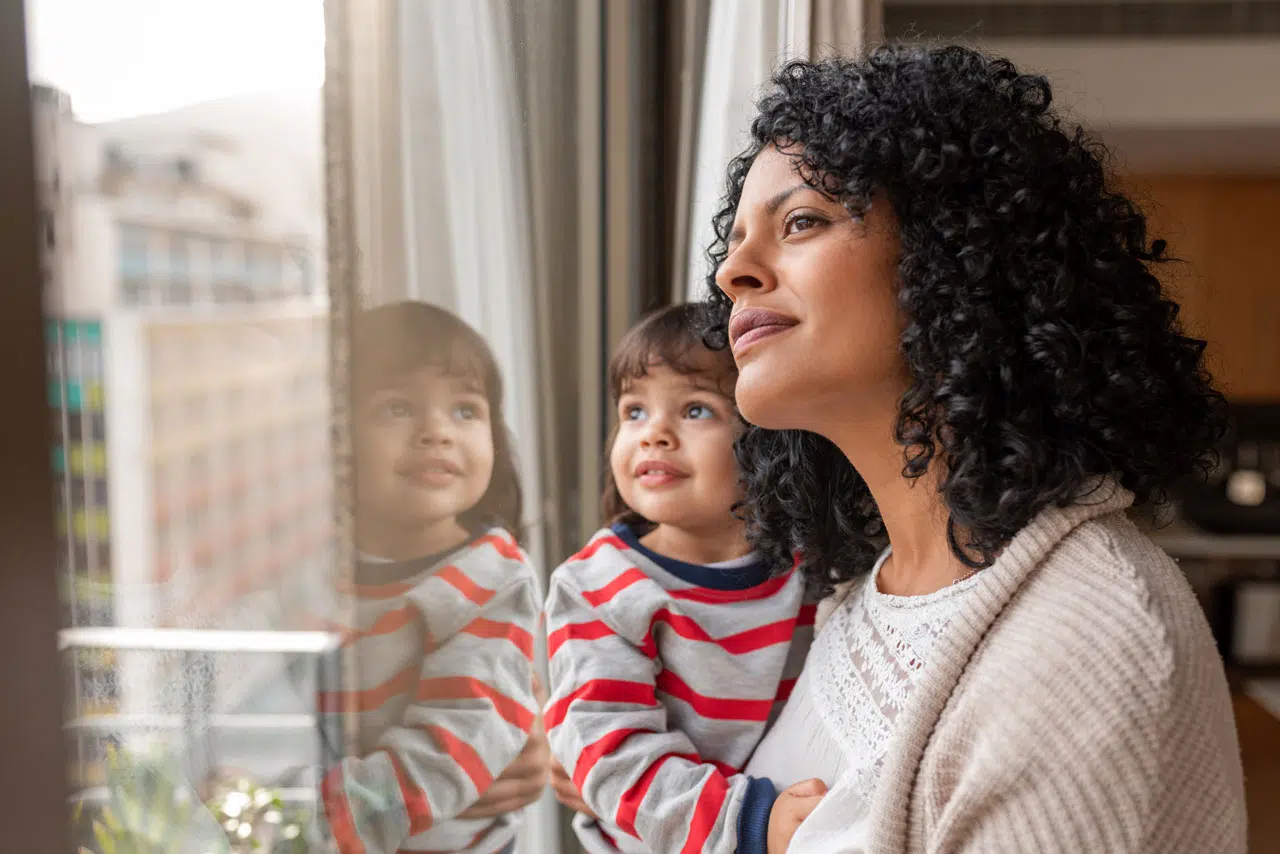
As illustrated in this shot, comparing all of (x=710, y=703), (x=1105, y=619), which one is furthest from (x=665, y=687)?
(x=1105, y=619)

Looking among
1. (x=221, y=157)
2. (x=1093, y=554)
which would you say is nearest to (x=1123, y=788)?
(x=1093, y=554)

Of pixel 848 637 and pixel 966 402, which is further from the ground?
pixel 966 402

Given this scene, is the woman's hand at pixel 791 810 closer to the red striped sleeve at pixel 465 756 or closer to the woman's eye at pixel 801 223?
the red striped sleeve at pixel 465 756

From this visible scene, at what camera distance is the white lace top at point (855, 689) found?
0.80 metres

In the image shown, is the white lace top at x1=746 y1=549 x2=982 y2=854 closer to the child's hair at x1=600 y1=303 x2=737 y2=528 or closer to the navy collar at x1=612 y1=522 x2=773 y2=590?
the navy collar at x1=612 y1=522 x2=773 y2=590

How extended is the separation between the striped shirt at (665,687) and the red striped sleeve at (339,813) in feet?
0.92

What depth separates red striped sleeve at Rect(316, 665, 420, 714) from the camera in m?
0.64

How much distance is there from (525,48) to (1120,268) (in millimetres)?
638

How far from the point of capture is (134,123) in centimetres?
45

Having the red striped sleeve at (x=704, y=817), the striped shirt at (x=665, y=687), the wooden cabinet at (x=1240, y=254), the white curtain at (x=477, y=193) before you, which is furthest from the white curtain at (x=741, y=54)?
the wooden cabinet at (x=1240, y=254)

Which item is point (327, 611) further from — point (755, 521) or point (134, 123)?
point (755, 521)

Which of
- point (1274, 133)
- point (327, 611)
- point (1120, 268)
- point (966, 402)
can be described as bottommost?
point (327, 611)

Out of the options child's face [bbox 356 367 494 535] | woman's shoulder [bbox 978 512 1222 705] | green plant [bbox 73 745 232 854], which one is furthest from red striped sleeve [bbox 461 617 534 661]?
woman's shoulder [bbox 978 512 1222 705]

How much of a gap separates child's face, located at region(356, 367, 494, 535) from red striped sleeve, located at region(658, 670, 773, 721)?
28 centimetres
